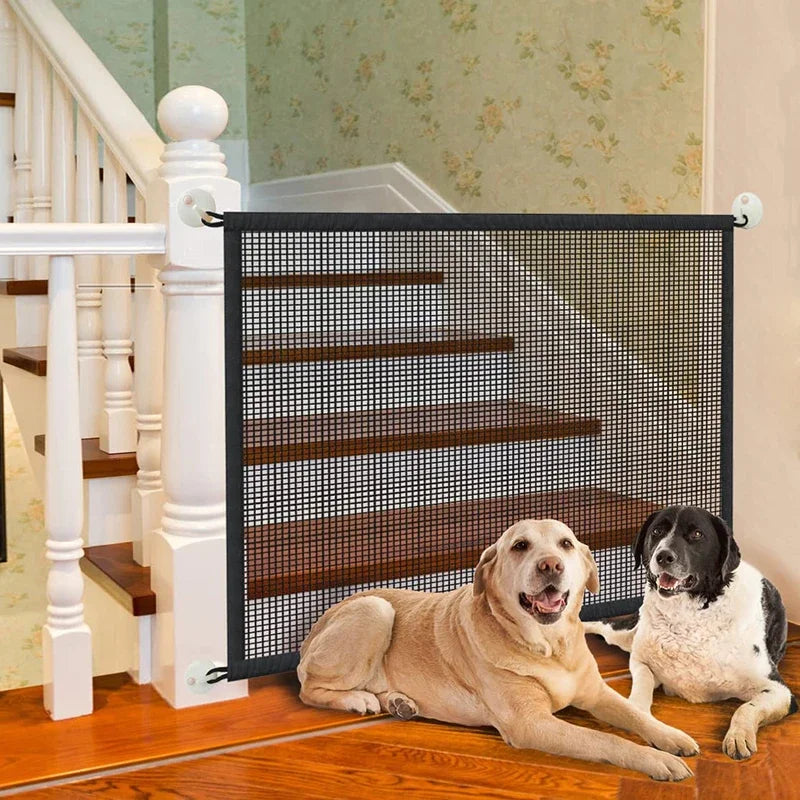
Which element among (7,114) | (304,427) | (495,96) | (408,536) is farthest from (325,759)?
(495,96)

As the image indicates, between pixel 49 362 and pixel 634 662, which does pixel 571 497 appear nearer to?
pixel 634 662

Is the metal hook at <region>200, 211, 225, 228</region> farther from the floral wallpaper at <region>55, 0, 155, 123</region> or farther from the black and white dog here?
the floral wallpaper at <region>55, 0, 155, 123</region>

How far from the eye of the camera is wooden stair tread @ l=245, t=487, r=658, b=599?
172cm

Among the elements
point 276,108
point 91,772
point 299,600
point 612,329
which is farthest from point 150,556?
point 276,108

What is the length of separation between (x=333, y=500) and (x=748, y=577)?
2.19 feet

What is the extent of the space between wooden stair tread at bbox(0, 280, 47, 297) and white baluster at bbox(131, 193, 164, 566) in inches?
25.6

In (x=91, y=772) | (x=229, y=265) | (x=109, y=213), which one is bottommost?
(x=91, y=772)

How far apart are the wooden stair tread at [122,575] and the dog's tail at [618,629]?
29.8 inches

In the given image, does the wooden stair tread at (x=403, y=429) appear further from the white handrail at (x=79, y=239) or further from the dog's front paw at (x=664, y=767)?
the dog's front paw at (x=664, y=767)

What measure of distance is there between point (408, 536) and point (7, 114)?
1.66 meters

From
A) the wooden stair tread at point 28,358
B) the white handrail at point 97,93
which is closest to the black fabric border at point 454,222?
the white handrail at point 97,93

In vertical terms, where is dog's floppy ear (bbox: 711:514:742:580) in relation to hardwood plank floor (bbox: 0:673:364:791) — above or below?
above

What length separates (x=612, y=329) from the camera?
192 centimetres

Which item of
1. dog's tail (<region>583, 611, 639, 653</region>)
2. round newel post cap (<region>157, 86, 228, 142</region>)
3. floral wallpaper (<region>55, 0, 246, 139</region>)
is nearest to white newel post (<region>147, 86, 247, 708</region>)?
round newel post cap (<region>157, 86, 228, 142</region>)
